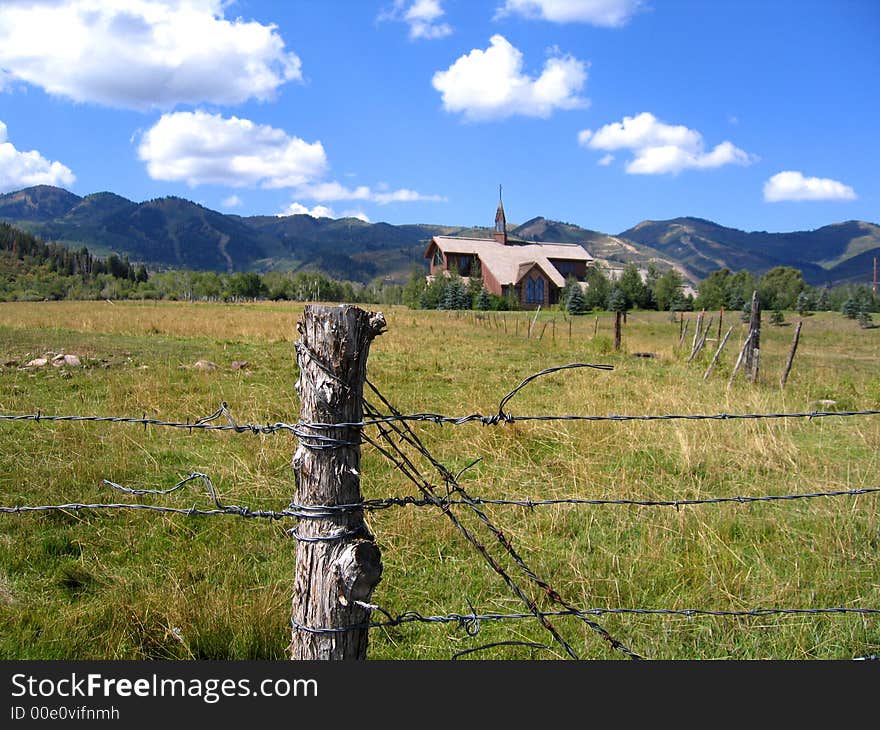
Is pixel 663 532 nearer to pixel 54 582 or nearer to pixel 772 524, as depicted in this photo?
pixel 772 524

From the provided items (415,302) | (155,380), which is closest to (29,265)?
(415,302)

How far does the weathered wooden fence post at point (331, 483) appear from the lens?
2.12 meters

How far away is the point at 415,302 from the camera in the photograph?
236 ft

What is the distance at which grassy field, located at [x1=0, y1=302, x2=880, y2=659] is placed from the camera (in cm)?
355

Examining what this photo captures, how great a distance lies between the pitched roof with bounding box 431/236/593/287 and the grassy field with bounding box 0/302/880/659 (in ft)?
216

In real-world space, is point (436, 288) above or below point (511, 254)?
below

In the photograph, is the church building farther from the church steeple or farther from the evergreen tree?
the evergreen tree

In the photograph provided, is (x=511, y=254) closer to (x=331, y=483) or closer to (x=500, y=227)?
(x=500, y=227)

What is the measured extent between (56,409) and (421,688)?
912cm

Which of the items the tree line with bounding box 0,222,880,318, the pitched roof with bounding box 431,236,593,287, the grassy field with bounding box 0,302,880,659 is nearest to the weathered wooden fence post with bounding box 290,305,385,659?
the grassy field with bounding box 0,302,880,659

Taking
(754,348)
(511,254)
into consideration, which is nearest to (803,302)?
(511,254)

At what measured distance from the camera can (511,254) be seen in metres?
83.8

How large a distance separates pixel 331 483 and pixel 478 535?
3.02 metres

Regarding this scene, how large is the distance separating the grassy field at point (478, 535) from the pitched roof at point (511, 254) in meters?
65.8
